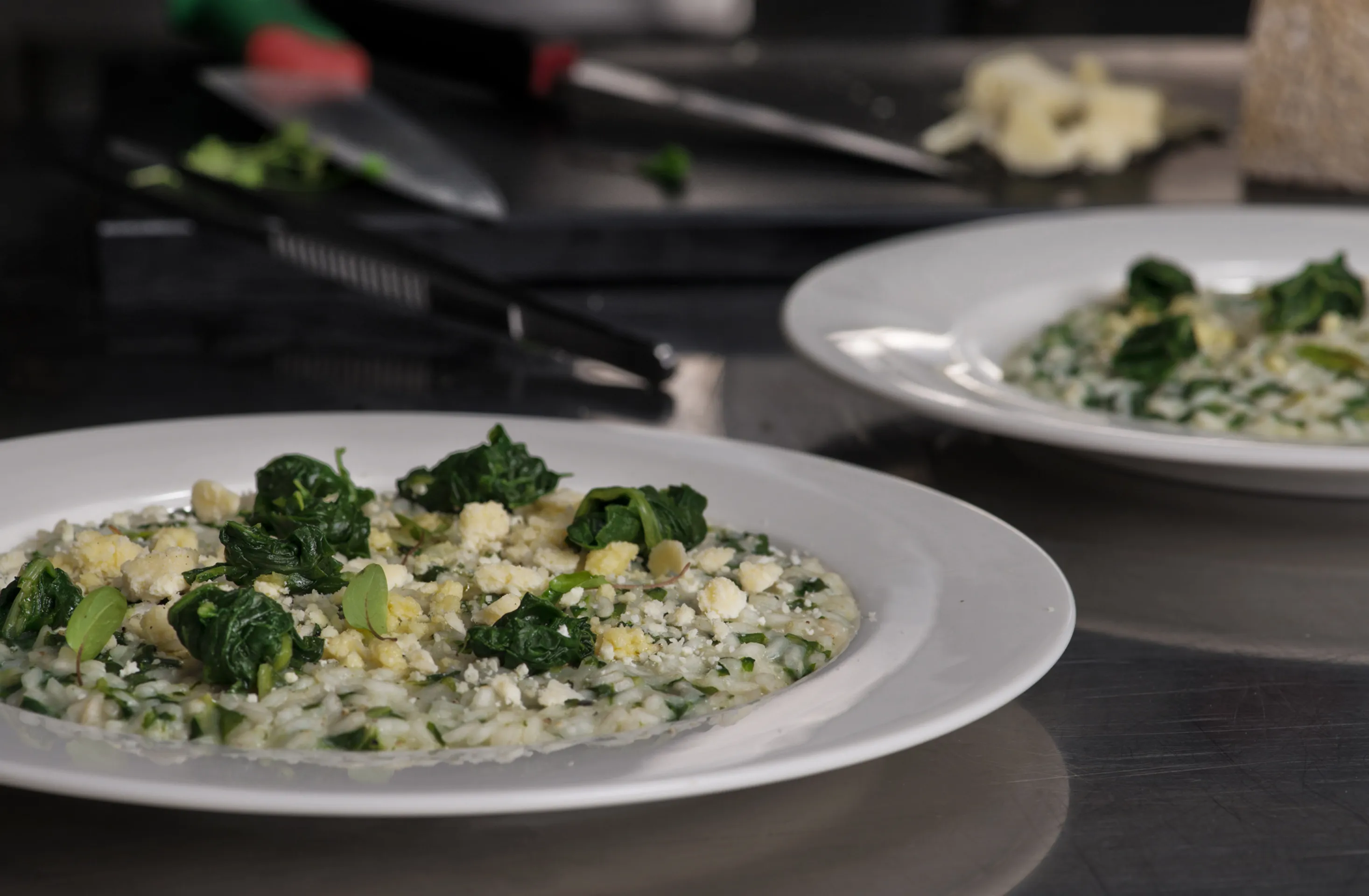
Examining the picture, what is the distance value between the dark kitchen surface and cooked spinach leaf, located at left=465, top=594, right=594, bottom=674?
88 millimetres

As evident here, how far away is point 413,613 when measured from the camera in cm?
98

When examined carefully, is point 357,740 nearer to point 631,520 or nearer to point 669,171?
point 631,520

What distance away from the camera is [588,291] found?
202cm

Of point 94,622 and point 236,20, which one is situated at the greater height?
point 236,20

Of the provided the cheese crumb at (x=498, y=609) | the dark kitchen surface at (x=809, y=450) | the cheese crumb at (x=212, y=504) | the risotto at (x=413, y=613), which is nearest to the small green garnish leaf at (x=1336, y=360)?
the dark kitchen surface at (x=809, y=450)

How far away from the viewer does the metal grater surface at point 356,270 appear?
1736mm

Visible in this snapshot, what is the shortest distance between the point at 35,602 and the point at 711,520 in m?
0.46

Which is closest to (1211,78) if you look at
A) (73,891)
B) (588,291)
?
(588,291)

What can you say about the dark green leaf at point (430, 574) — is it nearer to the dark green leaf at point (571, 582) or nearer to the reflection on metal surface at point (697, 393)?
the dark green leaf at point (571, 582)

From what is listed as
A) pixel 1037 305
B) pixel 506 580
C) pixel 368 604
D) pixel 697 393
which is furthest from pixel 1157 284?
pixel 368 604

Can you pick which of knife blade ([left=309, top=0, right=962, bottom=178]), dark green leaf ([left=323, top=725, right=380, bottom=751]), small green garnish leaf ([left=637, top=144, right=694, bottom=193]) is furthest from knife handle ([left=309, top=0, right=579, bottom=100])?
dark green leaf ([left=323, top=725, right=380, bottom=751])

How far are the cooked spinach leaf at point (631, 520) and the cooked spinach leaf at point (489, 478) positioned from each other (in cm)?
6

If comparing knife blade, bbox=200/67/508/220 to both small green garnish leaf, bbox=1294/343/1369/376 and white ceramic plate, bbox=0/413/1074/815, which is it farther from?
small green garnish leaf, bbox=1294/343/1369/376

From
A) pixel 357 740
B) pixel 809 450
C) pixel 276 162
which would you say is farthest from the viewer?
pixel 276 162
